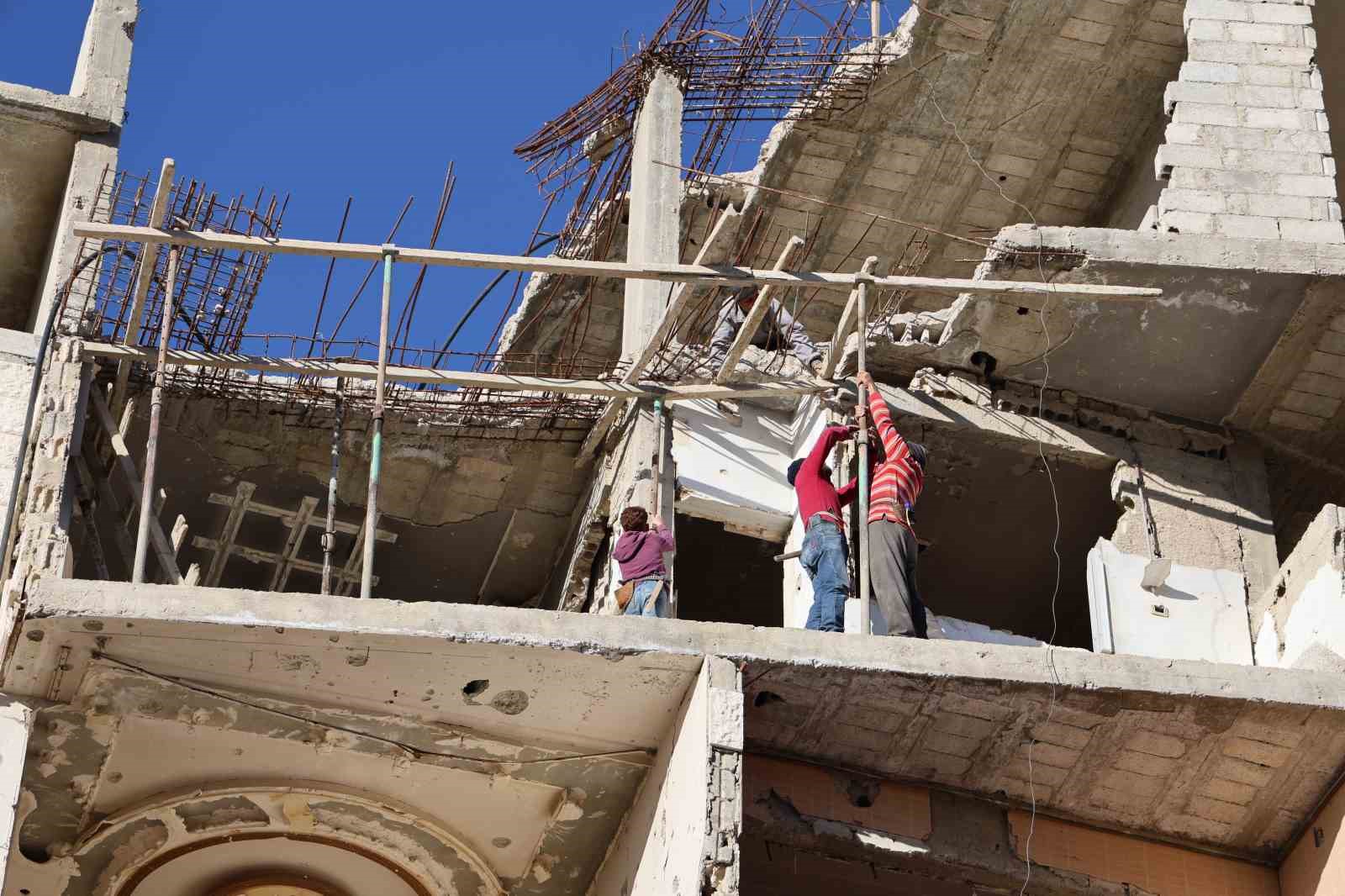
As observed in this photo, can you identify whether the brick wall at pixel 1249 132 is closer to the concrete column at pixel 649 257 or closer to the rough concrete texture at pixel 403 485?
the concrete column at pixel 649 257

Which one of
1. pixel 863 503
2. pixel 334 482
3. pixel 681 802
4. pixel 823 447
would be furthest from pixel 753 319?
pixel 681 802

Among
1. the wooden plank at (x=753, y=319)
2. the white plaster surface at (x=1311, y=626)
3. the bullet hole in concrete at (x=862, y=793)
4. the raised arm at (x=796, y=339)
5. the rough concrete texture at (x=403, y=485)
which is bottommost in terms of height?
the bullet hole in concrete at (x=862, y=793)

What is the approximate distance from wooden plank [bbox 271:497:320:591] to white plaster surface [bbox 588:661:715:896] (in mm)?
4399

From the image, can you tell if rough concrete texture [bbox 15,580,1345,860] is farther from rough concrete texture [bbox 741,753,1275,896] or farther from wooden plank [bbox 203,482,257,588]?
wooden plank [bbox 203,482,257,588]

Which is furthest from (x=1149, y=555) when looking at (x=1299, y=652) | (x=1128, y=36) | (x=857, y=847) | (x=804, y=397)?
(x=1128, y=36)

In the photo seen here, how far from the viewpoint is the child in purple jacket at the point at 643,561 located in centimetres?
1152

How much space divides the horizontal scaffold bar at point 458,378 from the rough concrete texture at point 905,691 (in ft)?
9.23

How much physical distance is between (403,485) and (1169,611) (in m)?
5.34

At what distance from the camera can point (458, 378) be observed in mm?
13086

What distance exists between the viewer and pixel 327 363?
44.4ft

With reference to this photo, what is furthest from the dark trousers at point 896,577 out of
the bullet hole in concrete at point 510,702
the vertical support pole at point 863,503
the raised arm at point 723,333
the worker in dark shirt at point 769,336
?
the raised arm at point 723,333

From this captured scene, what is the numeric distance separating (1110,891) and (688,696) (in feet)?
8.24

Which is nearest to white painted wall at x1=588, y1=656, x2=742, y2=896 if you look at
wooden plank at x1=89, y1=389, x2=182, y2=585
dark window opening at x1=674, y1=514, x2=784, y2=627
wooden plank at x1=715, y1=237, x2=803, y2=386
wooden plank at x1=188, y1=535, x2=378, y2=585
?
wooden plank at x1=715, y1=237, x2=803, y2=386

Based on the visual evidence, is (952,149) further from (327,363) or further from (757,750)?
(757,750)
